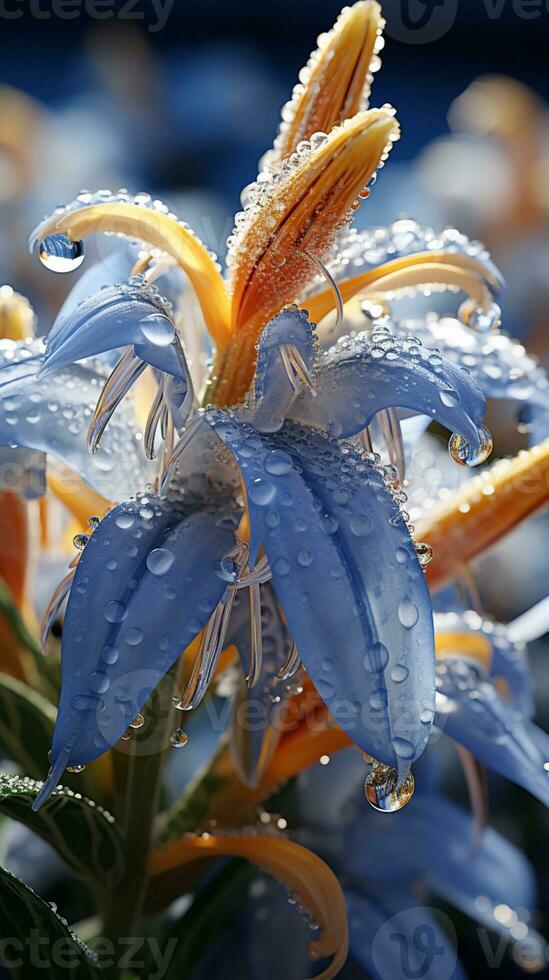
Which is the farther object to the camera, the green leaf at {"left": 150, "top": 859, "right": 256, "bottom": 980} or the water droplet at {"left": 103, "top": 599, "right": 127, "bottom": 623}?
the green leaf at {"left": 150, "top": 859, "right": 256, "bottom": 980}

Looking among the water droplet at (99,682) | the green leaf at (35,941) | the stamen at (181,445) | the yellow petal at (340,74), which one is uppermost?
the yellow petal at (340,74)

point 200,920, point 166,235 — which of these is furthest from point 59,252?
point 200,920

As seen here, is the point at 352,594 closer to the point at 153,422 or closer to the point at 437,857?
the point at 153,422

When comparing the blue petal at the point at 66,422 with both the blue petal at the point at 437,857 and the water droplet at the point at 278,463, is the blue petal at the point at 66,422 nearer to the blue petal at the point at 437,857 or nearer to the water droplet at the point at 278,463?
the water droplet at the point at 278,463

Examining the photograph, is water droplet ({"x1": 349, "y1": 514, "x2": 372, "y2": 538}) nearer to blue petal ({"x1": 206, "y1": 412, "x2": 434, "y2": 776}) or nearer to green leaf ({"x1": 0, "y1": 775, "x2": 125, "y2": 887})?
blue petal ({"x1": 206, "y1": 412, "x2": 434, "y2": 776})

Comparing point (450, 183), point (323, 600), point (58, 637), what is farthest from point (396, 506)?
point (450, 183)

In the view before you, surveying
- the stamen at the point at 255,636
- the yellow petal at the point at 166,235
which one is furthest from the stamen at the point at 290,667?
the yellow petal at the point at 166,235

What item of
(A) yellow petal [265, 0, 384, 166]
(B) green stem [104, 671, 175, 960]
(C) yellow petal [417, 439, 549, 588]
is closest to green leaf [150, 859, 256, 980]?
(B) green stem [104, 671, 175, 960]
